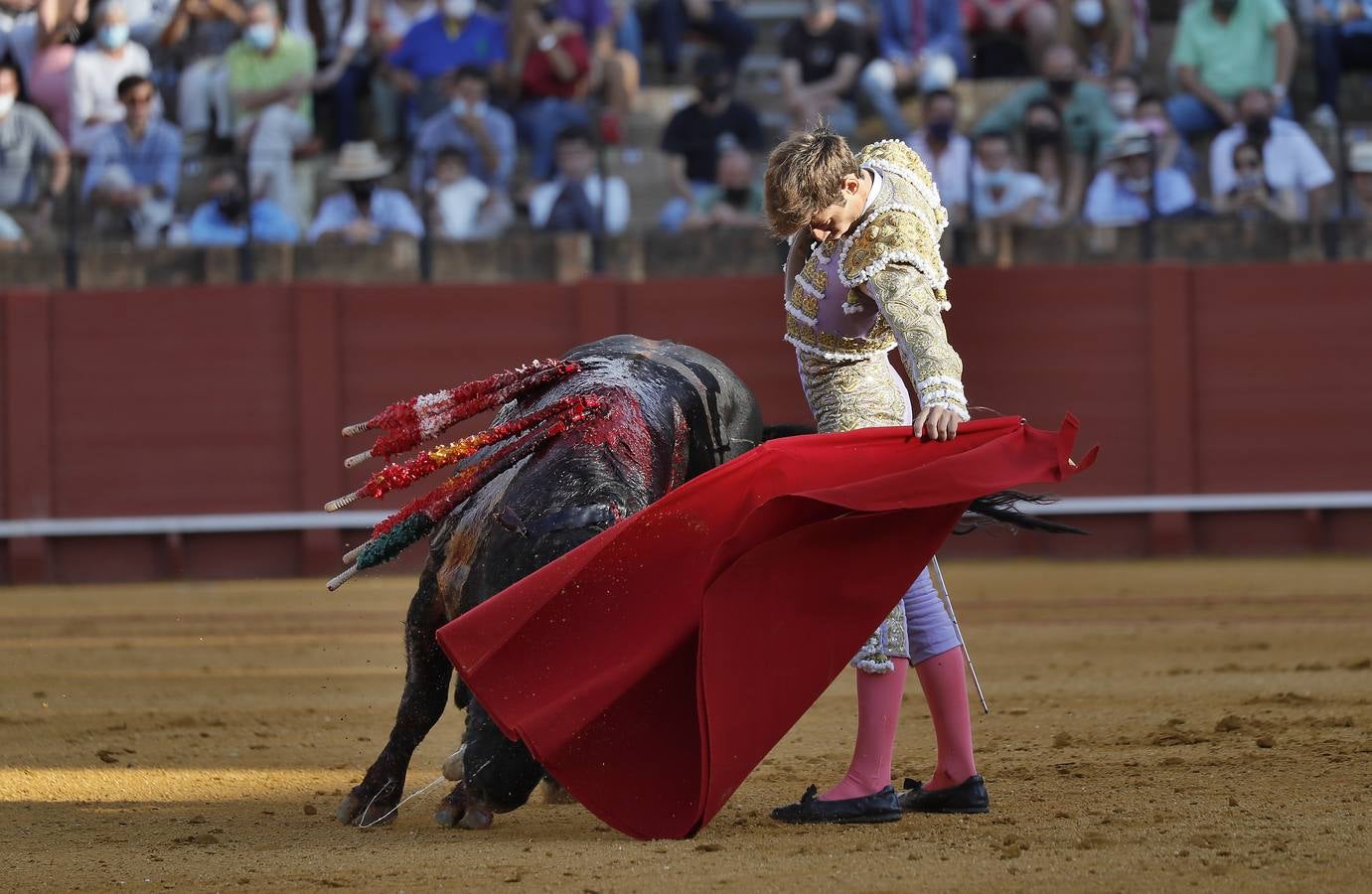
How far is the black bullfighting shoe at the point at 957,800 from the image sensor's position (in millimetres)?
3377

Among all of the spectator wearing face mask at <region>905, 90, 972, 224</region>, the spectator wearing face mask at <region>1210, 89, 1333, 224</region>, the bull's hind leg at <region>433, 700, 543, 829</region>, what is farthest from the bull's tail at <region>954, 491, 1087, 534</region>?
the spectator wearing face mask at <region>1210, 89, 1333, 224</region>

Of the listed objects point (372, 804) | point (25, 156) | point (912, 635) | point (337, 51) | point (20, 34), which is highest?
point (20, 34)

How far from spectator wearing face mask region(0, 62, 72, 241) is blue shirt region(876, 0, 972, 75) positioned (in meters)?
3.89

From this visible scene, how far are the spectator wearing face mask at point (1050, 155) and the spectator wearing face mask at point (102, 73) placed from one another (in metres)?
4.20

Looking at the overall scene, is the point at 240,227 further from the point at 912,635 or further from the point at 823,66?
the point at 912,635

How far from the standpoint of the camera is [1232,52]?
361 inches

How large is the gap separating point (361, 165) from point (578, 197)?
3.31 feet

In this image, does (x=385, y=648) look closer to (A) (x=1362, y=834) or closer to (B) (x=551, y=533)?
(B) (x=551, y=533)

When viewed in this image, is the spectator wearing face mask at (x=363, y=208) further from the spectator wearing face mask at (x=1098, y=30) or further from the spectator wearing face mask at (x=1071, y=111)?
the spectator wearing face mask at (x=1098, y=30)

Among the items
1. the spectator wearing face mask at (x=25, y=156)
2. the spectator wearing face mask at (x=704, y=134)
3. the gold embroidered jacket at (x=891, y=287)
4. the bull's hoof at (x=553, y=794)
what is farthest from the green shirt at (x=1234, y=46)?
the bull's hoof at (x=553, y=794)

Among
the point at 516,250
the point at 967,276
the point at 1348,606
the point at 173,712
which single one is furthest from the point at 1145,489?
the point at 173,712

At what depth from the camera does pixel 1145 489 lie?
926 centimetres

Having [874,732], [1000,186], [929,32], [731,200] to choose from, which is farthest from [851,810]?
[929,32]

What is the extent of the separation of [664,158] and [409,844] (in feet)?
20.9
